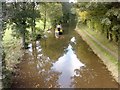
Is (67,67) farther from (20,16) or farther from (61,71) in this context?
(20,16)

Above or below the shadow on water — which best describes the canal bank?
above

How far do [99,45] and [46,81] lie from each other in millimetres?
8729

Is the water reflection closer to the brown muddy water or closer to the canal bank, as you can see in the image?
the brown muddy water

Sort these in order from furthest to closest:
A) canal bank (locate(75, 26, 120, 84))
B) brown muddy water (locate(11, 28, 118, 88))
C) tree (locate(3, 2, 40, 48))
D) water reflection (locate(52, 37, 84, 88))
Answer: tree (locate(3, 2, 40, 48))
canal bank (locate(75, 26, 120, 84))
water reflection (locate(52, 37, 84, 88))
brown muddy water (locate(11, 28, 118, 88))

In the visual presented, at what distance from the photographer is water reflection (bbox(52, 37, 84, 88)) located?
1342 cm

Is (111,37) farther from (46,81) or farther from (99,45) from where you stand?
(46,81)

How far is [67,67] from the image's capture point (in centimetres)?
1623

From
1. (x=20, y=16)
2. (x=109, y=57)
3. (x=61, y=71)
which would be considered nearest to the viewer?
(x=61, y=71)

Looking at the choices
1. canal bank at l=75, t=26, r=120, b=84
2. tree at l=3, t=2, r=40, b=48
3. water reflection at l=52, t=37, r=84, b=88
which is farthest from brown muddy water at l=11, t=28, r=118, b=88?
tree at l=3, t=2, r=40, b=48

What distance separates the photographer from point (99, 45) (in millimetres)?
21031

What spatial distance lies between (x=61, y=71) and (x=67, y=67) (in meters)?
1.05

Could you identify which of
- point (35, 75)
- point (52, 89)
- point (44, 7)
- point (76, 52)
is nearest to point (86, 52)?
point (76, 52)

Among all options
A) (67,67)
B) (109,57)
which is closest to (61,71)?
(67,67)

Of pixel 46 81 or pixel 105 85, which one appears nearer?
pixel 105 85
